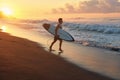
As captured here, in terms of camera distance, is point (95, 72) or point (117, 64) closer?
point (95, 72)

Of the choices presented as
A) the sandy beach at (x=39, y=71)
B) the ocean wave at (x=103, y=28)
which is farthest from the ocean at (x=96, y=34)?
the sandy beach at (x=39, y=71)

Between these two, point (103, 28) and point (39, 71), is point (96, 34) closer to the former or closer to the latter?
point (103, 28)

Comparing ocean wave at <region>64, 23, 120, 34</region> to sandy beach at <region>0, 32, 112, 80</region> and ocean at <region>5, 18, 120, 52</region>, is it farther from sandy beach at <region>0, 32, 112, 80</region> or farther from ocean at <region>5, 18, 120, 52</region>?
sandy beach at <region>0, 32, 112, 80</region>

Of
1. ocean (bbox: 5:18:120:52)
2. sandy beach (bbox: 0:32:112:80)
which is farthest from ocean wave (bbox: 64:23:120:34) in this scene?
sandy beach (bbox: 0:32:112:80)

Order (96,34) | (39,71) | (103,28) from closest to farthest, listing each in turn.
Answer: (39,71) < (96,34) < (103,28)

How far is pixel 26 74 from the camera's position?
9.21 meters

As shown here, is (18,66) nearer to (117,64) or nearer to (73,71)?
(73,71)

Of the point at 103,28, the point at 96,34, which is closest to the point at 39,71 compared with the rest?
the point at 96,34

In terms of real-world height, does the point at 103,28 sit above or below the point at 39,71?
above

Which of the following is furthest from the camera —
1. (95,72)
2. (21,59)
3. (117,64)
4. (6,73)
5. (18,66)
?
(117,64)

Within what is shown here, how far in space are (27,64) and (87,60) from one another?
3.68 metres

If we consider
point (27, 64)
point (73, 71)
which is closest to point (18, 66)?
point (27, 64)

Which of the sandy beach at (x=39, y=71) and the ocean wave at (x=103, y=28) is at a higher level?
the ocean wave at (x=103, y=28)

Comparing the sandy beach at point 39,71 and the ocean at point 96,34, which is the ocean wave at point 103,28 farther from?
the sandy beach at point 39,71
